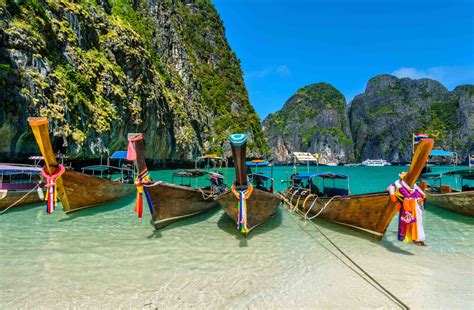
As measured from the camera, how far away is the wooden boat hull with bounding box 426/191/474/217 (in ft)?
33.1

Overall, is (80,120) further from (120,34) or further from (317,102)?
(317,102)

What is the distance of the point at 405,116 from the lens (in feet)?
429

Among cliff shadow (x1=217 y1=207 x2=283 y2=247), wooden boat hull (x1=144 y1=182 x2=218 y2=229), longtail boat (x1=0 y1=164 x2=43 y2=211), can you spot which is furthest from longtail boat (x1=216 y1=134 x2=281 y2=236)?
longtail boat (x1=0 y1=164 x2=43 y2=211)

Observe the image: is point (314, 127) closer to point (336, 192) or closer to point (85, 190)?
point (336, 192)

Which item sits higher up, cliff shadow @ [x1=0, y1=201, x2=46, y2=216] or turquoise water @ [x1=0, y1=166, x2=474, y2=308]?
cliff shadow @ [x1=0, y1=201, x2=46, y2=216]

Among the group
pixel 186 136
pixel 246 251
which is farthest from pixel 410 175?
pixel 186 136

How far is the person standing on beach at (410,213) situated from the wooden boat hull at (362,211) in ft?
1.99

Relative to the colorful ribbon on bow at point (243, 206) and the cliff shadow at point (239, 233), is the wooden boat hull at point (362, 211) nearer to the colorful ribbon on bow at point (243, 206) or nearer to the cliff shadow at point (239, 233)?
the cliff shadow at point (239, 233)

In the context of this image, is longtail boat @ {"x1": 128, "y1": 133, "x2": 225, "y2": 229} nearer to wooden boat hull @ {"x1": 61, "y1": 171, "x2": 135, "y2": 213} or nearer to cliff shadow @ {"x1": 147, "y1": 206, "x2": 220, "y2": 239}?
cliff shadow @ {"x1": 147, "y1": 206, "x2": 220, "y2": 239}

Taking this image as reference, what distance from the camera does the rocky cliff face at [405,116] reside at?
110750mm

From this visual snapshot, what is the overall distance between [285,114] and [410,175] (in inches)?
6795

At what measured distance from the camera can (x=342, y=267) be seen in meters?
5.70

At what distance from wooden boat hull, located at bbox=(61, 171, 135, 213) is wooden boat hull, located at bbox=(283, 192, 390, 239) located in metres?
9.63

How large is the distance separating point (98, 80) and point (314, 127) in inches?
5594
